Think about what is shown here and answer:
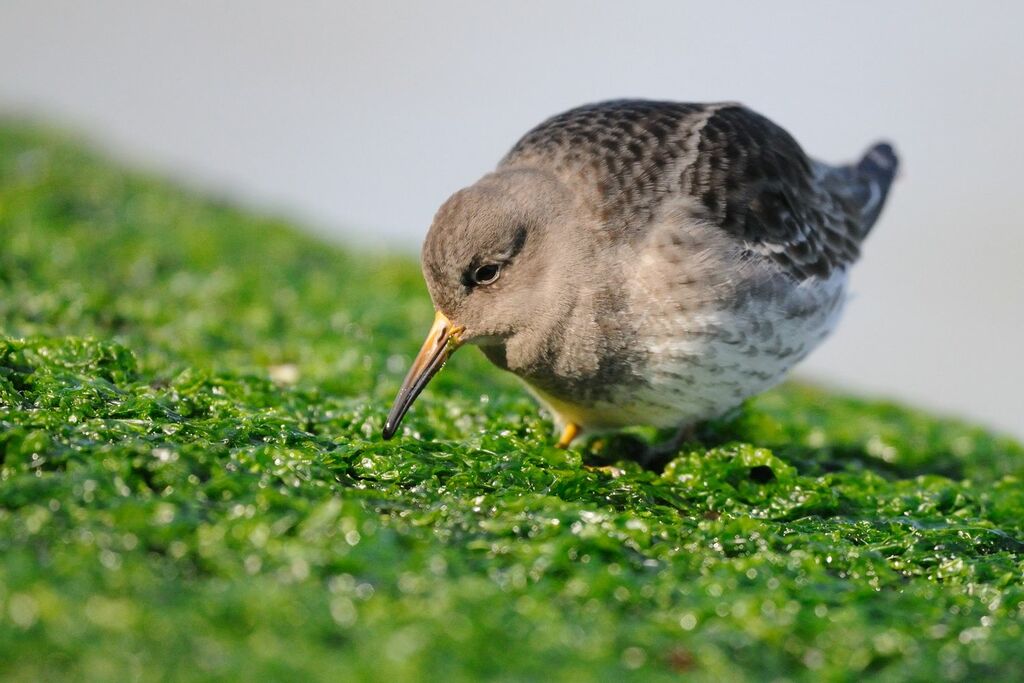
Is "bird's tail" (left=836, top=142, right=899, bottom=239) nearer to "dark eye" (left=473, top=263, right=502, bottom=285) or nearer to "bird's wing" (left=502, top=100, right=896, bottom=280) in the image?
"bird's wing" (left=502, top=100, right=896, bottom=280)

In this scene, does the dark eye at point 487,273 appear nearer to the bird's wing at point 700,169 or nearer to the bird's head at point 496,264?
the bird's head at point 496,264

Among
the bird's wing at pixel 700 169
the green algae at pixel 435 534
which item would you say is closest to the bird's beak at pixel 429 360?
the green algae at pixel 435 534

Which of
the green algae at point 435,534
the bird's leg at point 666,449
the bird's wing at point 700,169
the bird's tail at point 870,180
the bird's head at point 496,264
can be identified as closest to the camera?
the green algae at point 435,534

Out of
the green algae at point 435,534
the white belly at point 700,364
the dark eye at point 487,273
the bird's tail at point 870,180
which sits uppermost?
the bird's tail at point 870,180

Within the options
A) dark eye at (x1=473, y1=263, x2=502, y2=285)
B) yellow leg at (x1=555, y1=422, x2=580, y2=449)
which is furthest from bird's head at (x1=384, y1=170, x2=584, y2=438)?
yellow leg at (x1=555, y1=422, x2=580, y2=449)

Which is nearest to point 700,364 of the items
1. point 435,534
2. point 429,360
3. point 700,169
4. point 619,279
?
point 619,279
